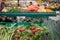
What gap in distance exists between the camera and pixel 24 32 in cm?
261

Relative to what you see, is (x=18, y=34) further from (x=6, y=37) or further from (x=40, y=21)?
(x=40, y=21)

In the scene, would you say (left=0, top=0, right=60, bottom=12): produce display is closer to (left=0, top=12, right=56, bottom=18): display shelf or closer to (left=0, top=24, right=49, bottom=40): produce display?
(left=0, top=12, right=56, bottom=18): display shelf

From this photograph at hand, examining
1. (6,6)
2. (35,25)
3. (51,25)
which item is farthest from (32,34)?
(6,6)

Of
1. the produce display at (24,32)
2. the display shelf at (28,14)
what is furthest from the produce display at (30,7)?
the produce display at (24,32)

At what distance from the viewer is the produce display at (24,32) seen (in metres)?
2.60

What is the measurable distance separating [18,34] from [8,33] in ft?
0.46

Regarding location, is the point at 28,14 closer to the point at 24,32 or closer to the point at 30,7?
the point at 30,7

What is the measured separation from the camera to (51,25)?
268cm

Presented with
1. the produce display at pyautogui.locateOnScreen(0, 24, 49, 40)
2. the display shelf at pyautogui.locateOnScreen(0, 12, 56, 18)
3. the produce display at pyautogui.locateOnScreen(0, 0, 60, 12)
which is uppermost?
the produce display at pyautogui.locateOnScreen(0, 0, 60, 12)

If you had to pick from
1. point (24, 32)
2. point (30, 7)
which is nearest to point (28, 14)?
point (30, 7)

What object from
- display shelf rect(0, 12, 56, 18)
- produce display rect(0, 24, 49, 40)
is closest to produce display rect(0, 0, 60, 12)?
display shelf rect(0, 12, 56, 18)

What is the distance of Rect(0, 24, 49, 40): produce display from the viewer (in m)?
2.60

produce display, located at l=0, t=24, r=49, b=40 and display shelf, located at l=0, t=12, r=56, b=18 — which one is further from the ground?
display shelf, located at l=0, t=12, r=56, b=18

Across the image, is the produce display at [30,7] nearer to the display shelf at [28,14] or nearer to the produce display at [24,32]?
the display shelf at [28,14]
